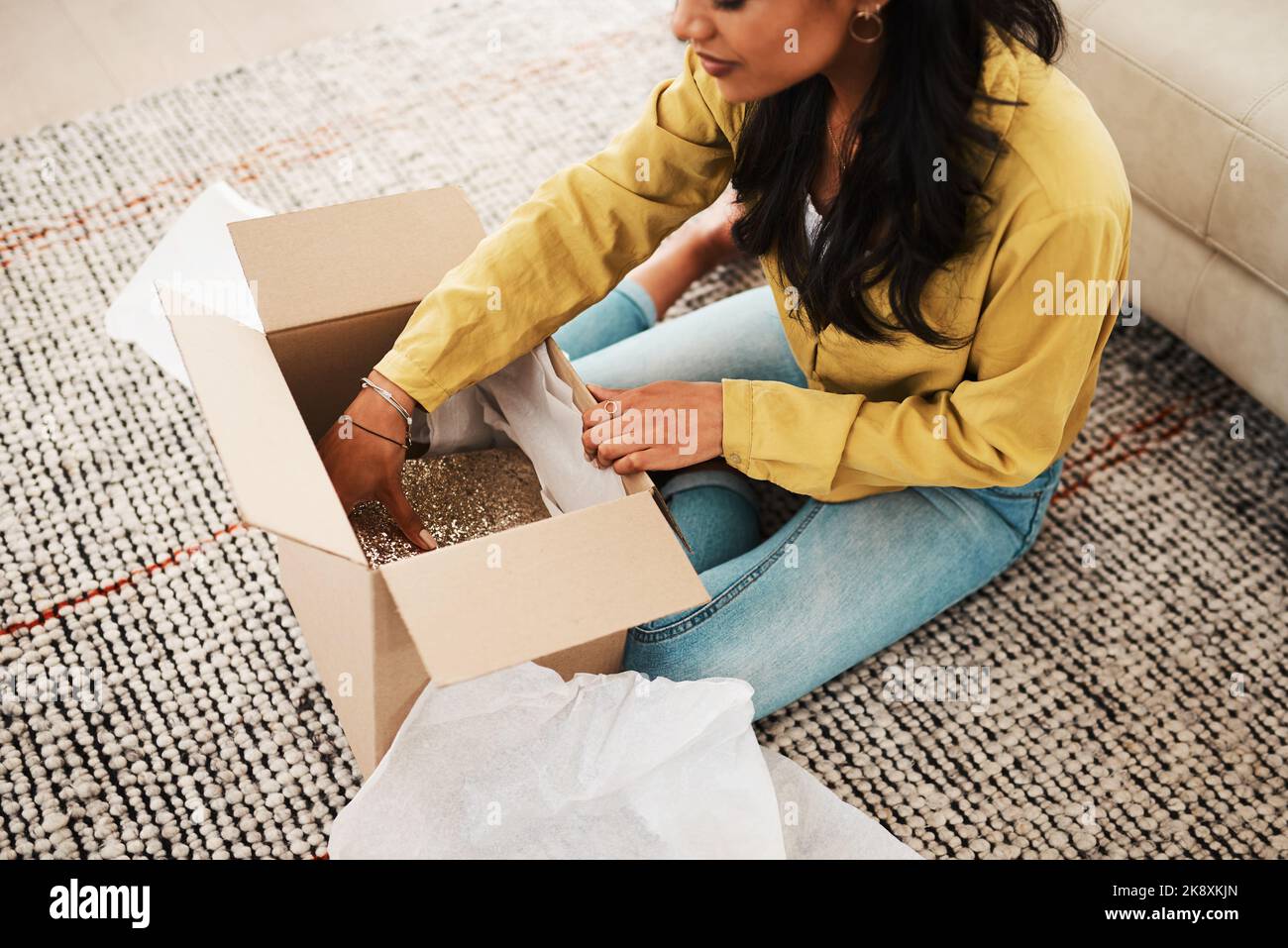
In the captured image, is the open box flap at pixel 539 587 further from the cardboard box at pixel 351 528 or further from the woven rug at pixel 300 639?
the woven rug at pixel 300 639

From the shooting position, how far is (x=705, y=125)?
0.85 metres

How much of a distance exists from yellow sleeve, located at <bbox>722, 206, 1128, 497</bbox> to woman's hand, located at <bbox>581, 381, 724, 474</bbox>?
0.05 ft

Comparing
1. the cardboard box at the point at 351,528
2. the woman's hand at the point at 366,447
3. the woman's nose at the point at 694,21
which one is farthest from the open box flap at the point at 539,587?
the woman's nose at the point at 694,21

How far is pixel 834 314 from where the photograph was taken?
2.59 ft

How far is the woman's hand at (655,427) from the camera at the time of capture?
76cm

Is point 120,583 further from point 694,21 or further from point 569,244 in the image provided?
point 694,21

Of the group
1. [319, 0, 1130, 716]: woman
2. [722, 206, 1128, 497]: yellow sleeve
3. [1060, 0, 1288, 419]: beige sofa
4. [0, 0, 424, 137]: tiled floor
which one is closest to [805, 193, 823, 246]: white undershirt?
[319, 0, 1130, 716]: woman

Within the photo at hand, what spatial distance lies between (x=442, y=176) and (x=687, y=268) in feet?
1.31

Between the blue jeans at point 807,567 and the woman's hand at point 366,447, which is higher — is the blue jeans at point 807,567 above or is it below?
below

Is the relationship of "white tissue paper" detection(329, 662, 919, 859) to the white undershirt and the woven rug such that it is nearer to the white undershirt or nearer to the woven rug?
the woven rug

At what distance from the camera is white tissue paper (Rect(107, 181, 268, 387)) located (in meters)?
0.80

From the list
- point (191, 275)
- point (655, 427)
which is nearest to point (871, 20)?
point (655, 427)
